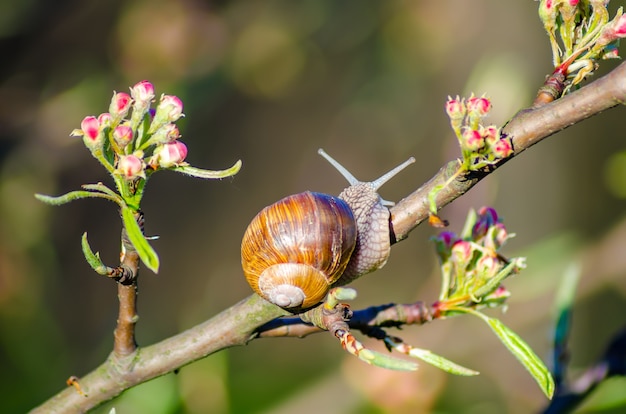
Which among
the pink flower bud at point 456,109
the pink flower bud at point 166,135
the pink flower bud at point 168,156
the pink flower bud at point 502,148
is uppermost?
the pink flower bud at point 166,135

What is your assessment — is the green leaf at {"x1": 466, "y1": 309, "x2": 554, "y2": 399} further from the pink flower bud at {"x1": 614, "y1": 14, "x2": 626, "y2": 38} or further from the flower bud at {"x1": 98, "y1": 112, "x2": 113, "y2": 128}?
the flower bud at {"x1": 98, "y1": 112, "x2": 113, "y2": 128}

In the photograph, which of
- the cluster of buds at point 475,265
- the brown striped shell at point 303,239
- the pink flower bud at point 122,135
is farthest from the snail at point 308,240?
the pink flower bud at point 122,135

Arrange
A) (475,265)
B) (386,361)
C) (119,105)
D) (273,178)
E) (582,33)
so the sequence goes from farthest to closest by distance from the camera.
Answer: (273,178) < (475,265) < (582,33) < (119,105) < (386,361)

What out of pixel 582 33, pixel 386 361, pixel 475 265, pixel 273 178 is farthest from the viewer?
pixel 273 178

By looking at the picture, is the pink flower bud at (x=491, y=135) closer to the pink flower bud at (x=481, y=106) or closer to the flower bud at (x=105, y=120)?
the pink flower bud at (x=481, y=106)

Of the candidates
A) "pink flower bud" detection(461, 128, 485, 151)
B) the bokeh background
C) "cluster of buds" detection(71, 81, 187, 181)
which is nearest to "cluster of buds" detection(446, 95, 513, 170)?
"pink flower bud" detection(461, 128, 485, 151)

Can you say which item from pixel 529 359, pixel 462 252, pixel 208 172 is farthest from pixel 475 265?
pixel 208 172

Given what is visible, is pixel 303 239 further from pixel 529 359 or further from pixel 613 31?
pixel 613 31
